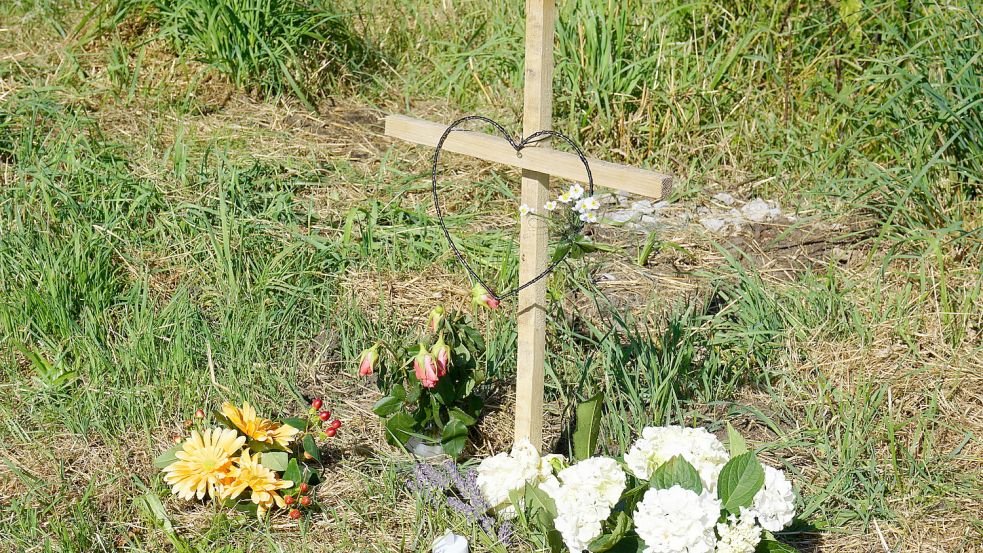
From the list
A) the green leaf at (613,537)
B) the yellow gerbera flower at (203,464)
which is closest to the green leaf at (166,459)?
the yellow gerbera flower at (203,464)

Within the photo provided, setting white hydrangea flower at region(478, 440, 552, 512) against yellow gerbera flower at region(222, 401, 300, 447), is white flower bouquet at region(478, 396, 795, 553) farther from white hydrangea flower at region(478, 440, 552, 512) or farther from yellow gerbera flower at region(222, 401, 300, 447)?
yellow gerbera flower at region(222, 401, 300, 447)

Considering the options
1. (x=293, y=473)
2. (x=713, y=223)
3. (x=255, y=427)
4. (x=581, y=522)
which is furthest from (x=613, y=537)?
(x=713, y=223)

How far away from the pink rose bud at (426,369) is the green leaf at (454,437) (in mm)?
200

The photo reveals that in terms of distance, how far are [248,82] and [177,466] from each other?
6.89 ft

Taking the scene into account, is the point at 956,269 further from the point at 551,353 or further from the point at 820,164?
the point at 551,353

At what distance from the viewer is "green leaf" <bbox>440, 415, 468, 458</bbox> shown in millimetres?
2332

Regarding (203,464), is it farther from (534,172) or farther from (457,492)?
(534,172)

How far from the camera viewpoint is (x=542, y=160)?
1923 millimetres

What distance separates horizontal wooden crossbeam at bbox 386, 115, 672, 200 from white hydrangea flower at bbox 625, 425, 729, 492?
514 millimetres

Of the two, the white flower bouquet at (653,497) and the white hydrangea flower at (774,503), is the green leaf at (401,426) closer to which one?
the white flower bouquet at (653,497)

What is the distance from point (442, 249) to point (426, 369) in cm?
102

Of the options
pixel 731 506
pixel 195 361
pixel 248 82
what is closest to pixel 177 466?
pixel 195 361

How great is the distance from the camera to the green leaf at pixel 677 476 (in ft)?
6.24

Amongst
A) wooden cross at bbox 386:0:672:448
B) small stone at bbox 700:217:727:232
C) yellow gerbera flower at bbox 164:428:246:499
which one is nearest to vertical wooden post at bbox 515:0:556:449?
wooden cross at bbox 386:0:672:448
